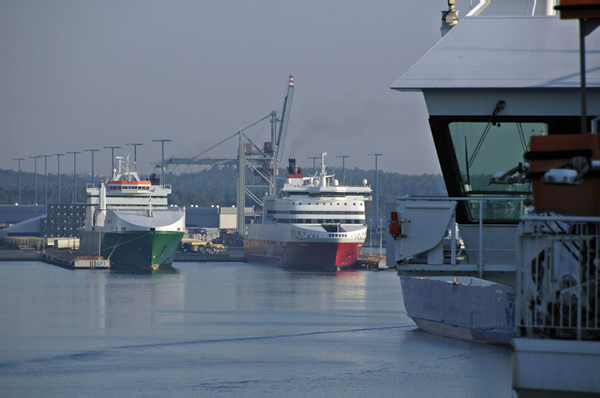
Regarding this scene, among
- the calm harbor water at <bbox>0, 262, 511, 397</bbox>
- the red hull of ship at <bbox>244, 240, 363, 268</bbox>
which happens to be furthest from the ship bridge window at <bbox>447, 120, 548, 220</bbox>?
the red hull of ship at <bbox>244, 240, 363, 268</bbox>

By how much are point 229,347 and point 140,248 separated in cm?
4198

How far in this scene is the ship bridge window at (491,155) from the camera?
402 inches

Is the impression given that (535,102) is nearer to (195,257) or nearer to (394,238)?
(394,238)

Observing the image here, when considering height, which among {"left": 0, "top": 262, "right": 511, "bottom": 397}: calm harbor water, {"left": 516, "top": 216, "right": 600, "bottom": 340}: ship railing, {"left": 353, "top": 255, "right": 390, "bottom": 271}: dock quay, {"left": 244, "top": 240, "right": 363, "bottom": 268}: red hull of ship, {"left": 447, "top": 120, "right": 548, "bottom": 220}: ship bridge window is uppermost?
{"left": 447, "top": 120, "right": 548, "bottom": 220}: ship bridge window

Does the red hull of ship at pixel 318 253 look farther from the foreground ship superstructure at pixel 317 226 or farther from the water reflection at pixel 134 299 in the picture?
the water reflection at pixel 134 299

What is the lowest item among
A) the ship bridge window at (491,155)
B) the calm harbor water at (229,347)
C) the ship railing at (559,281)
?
the calm harbor water at (229,347)

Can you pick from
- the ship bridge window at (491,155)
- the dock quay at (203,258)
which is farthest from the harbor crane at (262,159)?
the ship bridge window at (491,155)

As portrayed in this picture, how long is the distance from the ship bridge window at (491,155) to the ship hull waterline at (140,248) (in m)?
54.7

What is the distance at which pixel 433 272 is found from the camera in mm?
9633

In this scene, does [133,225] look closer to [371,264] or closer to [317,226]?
[317,226]

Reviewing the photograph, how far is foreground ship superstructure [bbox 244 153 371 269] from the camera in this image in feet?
212

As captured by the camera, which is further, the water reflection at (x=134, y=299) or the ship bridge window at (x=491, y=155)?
the water reflection at (x=134, y=299)

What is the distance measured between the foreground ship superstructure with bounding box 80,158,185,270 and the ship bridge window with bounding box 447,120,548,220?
54.7 m

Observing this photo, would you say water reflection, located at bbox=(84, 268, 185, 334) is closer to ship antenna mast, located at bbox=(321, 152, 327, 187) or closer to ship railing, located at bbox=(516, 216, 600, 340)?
ship antenna mast, located at bbox=(321, 152, 327, 187)
